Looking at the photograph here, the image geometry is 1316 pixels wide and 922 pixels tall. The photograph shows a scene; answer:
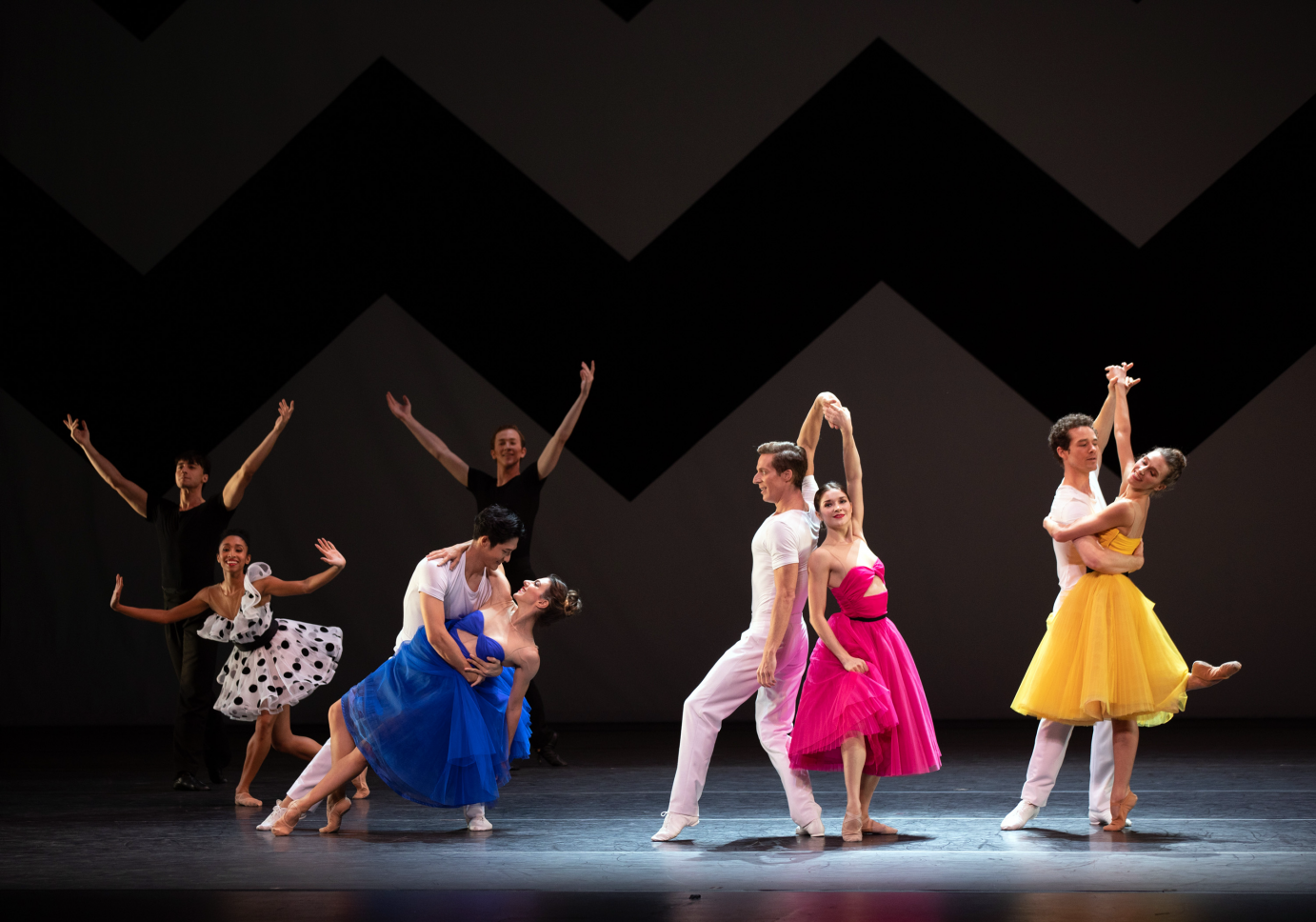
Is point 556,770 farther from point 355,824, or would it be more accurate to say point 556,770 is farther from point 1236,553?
point 1236,553

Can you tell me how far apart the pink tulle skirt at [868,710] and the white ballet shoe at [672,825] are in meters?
0.32

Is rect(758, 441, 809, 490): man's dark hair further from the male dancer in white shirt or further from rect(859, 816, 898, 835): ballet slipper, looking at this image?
rect(859, 816, 898, 835): ballet slipper

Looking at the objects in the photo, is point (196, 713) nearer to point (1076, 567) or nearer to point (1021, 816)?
point (1021, 816)

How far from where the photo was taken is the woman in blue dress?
11.7 ft

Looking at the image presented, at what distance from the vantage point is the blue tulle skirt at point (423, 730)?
357 cm

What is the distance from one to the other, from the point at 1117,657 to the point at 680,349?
347cm

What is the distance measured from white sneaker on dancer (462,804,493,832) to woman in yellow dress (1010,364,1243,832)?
1.52 m

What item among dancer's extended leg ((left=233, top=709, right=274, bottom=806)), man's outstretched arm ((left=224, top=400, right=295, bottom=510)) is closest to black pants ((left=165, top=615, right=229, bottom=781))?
dancer's extended leg ((left=233, top=709, right=274, bottom=806))

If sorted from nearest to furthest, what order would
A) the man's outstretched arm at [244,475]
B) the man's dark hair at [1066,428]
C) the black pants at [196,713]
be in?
the man's dark hair at [1066,428], the black pants at [196,713], the man's outstretched arm at [244,475]

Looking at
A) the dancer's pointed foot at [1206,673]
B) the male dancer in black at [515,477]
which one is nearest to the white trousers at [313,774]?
the male dancer in black at [515,477]

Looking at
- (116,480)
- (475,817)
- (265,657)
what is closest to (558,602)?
(475,817)

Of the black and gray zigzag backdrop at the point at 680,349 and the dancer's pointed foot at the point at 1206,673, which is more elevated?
Result: the black and gray zigzag backdrop at the point at 680,349

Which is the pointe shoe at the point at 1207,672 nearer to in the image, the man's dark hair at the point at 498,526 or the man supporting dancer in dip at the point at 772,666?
the man supporting dancer in dip at the point at 772,666

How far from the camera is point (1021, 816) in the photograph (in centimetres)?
358
